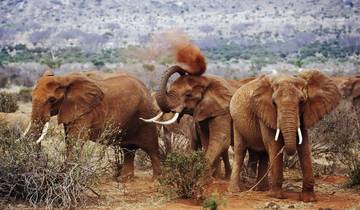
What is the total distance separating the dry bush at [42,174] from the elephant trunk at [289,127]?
2.09 meters

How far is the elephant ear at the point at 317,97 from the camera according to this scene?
32.5 ft

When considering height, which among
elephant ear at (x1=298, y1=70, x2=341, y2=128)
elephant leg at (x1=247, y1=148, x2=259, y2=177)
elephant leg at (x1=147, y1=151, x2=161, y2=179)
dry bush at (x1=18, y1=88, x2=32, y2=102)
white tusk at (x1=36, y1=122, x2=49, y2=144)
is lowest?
dry bush at (x1=18, y1=88, x2=32, y2=102)

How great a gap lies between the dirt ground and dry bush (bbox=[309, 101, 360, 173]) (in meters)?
0.87

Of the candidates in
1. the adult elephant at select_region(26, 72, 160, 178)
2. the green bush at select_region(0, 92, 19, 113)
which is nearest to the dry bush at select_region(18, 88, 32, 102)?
the green bush at select_region(0, 92, 19, 113)

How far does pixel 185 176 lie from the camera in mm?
9539

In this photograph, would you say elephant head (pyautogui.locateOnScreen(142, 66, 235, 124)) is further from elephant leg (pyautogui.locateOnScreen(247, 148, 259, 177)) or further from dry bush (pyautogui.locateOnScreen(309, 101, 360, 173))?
dry bush (pyautogui.locateOnScreen(309, 101, 360, 173))

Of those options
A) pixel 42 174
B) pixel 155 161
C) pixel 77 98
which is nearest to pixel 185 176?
pixel 42 174

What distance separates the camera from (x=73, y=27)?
8531 cm

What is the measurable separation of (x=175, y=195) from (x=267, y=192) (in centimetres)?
149

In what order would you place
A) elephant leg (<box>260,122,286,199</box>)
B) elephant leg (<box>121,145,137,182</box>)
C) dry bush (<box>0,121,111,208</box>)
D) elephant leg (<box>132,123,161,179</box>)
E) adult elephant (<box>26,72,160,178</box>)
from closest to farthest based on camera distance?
dry bush (<box>0,121,111,208</box>) → elephant leg (<box>260,122,286,199</box>) → adult elephant (<box>26,72,160,178</box>) → elephant leg (<box>121,145,137,182</box>) → elephant leg (<box>132,123,161,179</box>)

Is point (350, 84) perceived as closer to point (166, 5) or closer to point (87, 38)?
point (87, 38)

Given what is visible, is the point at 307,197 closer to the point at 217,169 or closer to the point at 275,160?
the point at 275,160

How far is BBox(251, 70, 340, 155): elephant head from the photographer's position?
31.0 ft

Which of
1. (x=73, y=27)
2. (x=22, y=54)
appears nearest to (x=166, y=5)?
(x=73, y=27)
